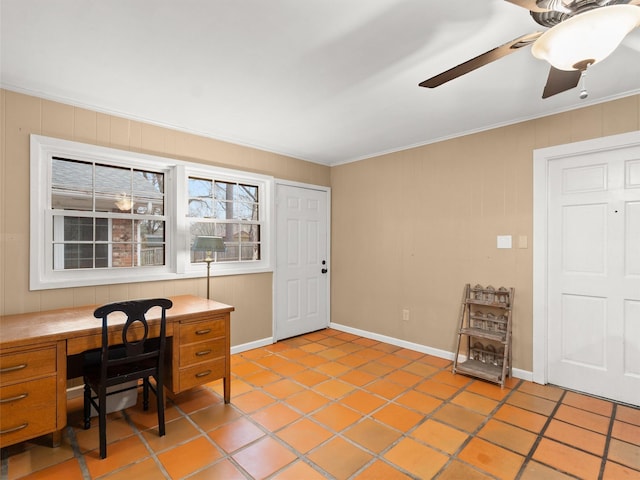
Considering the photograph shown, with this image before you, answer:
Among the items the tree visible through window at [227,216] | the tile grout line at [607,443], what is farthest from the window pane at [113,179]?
the tile grout line at [607,443]

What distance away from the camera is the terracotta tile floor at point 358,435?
6.37 ft

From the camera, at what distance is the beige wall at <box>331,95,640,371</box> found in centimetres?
316

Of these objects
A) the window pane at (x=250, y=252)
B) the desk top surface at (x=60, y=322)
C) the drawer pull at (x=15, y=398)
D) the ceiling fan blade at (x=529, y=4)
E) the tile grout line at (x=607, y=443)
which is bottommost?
the tile grout line at (x=607, y=443)

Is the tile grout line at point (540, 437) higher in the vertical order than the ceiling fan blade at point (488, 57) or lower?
lower

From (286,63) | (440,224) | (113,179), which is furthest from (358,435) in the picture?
(113,179)

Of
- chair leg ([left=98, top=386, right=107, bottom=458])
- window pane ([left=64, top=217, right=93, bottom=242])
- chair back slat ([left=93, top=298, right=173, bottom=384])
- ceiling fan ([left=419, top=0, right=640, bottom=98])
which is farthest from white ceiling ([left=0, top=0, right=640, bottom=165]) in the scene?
A: chair leg ([left=98, top=386, right=107, bottom=458])

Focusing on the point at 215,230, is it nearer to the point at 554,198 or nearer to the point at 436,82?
the point at 436,82

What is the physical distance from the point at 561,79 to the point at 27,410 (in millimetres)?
3532

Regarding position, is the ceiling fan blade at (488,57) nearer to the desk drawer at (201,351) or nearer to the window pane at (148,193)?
the desk drawer at (201,351)

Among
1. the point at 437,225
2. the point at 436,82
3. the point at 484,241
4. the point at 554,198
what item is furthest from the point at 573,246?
the point at 436,82

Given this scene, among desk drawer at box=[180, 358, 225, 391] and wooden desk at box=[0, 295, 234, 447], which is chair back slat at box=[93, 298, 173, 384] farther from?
desk drawer at box=[180, 358, 225, 391]

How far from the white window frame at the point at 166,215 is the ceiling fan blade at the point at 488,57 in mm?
2644

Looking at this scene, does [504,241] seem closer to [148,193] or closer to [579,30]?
[579,30]

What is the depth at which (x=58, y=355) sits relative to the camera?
2027mm
